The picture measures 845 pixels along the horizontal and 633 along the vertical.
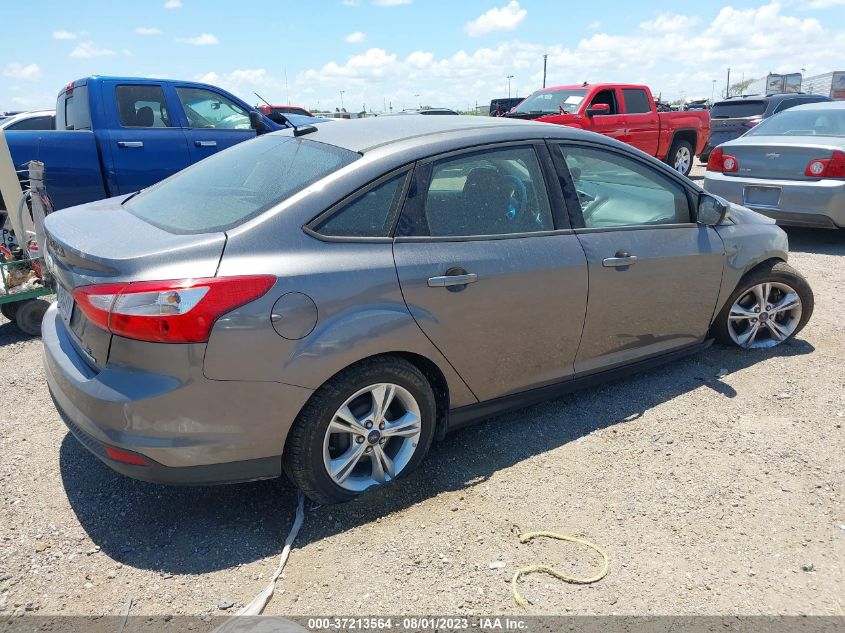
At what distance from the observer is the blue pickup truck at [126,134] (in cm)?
641

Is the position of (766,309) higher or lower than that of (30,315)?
higher

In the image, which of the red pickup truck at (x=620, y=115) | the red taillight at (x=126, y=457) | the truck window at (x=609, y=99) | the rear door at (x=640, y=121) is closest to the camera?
the red taillight at (x=126, y=457)

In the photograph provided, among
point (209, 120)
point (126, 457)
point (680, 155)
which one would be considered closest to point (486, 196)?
point (126, 457)

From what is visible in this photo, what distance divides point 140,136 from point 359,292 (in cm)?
555

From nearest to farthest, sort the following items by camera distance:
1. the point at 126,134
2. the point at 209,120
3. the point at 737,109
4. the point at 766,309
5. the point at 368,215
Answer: the point at 368,215 < the point at 766,309 < the point at 126,134 < the point at 209,120 < the point at 737,109

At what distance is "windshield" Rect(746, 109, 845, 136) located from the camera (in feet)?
24.9

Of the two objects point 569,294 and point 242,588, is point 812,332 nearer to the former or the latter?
point 569,294

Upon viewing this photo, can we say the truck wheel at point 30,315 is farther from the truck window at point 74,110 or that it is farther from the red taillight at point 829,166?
the red taillight at point 829,166

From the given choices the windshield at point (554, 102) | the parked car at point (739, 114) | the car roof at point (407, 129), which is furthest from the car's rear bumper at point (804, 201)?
the parked car at point (739, 114)

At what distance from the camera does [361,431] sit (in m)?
2.75

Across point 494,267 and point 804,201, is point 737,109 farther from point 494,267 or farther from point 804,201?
point 494,267

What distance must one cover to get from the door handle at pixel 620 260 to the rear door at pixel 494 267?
0.17 m

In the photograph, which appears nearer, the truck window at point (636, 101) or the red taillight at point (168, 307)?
the red taillight at point (168, 307)

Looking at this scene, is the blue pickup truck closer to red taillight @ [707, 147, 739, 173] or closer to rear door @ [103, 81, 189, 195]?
rear door @ [103, 81, 189, 195]
